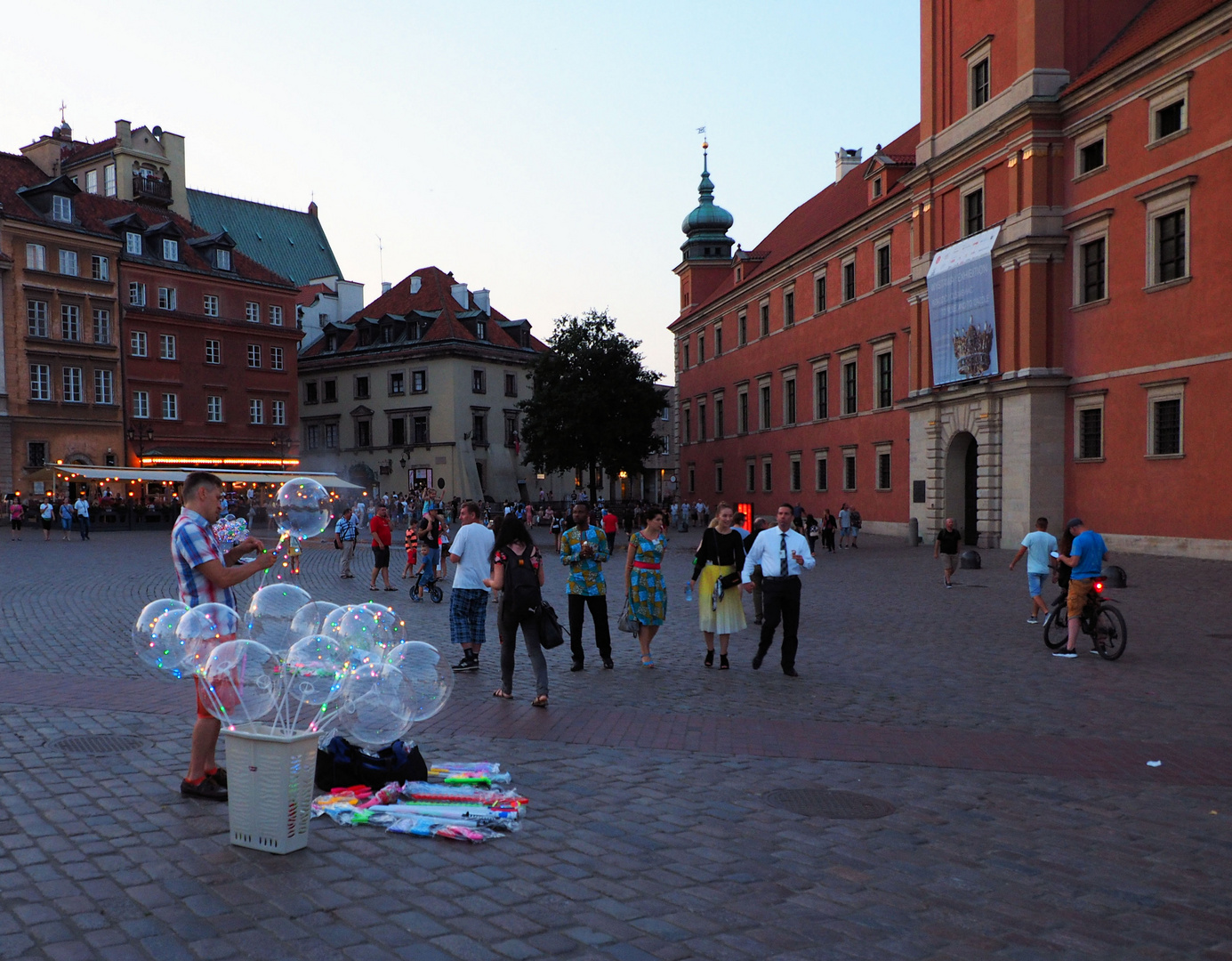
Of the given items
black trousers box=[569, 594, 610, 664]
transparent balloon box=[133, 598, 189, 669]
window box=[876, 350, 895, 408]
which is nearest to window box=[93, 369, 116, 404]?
window box=[876, 350, 895, 408]

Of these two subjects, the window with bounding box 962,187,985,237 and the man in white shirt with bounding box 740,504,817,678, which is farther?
the window with bounding box 962,187,985,237

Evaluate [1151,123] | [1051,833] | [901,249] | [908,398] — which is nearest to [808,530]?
[908,398]

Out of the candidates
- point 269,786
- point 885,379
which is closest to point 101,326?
point 885,379

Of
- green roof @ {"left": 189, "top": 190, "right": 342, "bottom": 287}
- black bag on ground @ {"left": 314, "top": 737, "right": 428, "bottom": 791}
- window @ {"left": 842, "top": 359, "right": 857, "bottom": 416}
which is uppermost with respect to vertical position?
green roof @ {"left": 189, "top": 190, "right": 342, "bottom": 287}

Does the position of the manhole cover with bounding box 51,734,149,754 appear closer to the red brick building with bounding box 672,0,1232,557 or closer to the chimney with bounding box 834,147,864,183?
the red brick building with bounding box 672,0,1232,557

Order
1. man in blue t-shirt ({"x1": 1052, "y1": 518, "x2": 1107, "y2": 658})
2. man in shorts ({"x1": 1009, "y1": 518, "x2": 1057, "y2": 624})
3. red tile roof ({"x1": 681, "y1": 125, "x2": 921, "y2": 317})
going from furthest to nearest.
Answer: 1. red tile roof ({"x1": 681, "y1": 125, "x2": 921, "y2": 317})
2. man in shorts ({"x1": 1009, "y1": 518, "x2": 1057, "y2": 624})
3. man in blue t-shirt ({"x1": 1052, "y1": 518, "x2": 1107, "y2": 658})

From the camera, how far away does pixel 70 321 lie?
54.1 metres

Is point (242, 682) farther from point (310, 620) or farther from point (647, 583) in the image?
point (647, 583)

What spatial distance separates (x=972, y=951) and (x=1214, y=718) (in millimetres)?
6161

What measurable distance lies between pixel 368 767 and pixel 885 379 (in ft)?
131

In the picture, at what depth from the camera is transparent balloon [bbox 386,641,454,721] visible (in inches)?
236

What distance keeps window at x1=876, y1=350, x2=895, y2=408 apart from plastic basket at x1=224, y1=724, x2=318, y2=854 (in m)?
39.8

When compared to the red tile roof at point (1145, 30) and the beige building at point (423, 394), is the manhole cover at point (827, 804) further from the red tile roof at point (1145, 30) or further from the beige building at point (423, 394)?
the beige building at point (423, 394)

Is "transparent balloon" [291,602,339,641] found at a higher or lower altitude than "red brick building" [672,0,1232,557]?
lower
